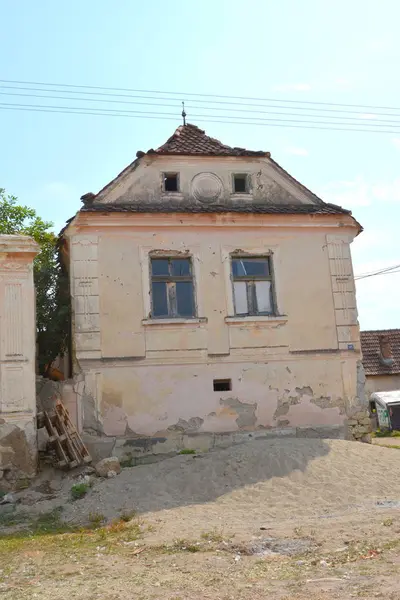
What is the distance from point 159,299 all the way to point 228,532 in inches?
277

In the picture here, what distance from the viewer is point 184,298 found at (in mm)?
14523

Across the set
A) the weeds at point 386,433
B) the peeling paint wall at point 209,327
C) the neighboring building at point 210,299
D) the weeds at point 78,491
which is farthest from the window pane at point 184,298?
the weeds at point 386,433

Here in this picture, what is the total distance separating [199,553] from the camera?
7.19 metres

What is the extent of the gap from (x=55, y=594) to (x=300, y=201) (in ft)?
38.7

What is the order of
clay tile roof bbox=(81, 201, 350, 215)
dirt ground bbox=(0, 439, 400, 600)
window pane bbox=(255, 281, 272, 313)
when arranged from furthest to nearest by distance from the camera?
window pane bbox=(255, 281, 272, 313), clay tile roof bbox=(81, 201, 350, 215), dirt ground bbox=(0, 439, 400, 600)

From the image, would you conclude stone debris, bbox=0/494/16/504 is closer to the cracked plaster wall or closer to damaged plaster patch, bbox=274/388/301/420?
the cracked plaster wall

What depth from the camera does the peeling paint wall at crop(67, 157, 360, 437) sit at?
1376 cm

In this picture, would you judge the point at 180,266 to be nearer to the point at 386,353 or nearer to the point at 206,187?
the point at 206,187

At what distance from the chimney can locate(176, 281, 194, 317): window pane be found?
55.2 feet

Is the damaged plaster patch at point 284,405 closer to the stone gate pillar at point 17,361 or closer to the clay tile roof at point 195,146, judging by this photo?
the stone gate pillar at point 17,361

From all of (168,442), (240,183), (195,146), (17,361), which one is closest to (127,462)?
(168,442)

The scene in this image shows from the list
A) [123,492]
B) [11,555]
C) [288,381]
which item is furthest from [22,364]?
[288,381]

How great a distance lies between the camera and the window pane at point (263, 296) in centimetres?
1484

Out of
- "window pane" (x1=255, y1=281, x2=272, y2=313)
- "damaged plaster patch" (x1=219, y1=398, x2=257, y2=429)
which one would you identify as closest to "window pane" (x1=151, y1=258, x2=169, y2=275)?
"window pane" (x1=255, y1=281, x2=272, y2=313)
